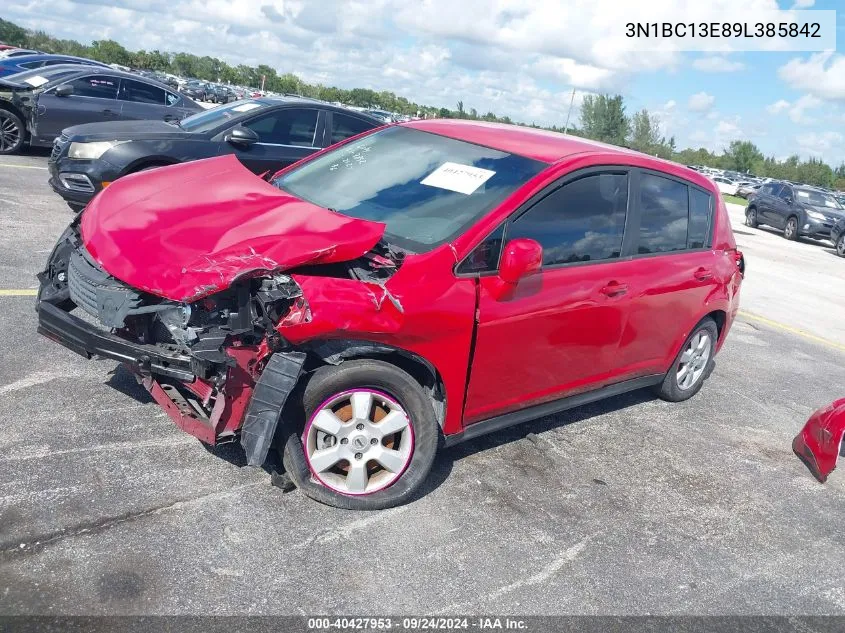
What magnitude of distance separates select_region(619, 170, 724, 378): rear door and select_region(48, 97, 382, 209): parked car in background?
4916 millimetres

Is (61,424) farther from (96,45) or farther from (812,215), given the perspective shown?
(96,45)

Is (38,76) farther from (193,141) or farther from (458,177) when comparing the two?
(458,177)

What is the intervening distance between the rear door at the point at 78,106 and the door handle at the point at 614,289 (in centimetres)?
1098

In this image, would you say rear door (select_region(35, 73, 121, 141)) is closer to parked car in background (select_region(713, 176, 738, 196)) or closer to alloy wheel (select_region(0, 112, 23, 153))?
alloy wheel (select_region(0, 112, 23, 153))

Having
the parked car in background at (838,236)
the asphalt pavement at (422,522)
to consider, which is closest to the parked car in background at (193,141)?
the asphalt pavement at (422,522)

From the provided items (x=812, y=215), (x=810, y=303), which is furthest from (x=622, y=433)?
(x=812, y=215)

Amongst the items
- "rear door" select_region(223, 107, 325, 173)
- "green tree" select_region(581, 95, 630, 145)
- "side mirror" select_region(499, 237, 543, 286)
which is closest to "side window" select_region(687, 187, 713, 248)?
"side mirror" select_region(499, 237, 543, 286)

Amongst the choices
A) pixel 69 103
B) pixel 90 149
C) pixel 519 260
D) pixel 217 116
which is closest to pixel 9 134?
pixel 69 103

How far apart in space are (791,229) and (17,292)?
21.3 m

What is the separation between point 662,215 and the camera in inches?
198

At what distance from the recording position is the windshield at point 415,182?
13.1 feet

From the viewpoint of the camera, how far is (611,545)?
3793 millimetres

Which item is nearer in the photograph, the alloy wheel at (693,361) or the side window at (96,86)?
the alloy wheel at (693,361)

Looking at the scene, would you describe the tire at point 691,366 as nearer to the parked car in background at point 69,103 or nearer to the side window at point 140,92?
the parked car in background at point 69,103
